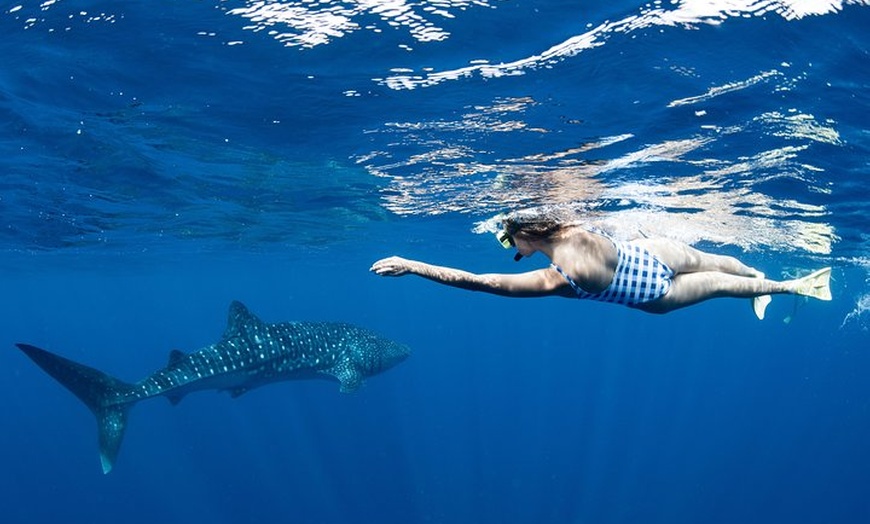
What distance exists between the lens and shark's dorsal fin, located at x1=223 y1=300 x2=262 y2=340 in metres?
14.7

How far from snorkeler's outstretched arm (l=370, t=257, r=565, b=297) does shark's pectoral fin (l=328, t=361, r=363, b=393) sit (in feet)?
31.1

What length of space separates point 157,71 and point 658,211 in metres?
14.6

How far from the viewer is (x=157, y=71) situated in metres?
9.31

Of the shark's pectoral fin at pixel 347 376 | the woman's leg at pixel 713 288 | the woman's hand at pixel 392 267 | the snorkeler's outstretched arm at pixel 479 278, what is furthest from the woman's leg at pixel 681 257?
the shark's pectoral fin at pixel 347 376

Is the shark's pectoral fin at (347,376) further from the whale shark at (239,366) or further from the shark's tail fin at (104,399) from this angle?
the shark's tail fin at (104,399)

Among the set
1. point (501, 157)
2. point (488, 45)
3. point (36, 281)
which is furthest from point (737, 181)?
point (36, 281)

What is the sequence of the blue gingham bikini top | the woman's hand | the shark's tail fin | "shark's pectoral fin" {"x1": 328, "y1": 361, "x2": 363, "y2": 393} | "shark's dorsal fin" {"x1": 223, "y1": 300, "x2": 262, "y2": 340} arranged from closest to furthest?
1. the woman's hand
2. the blue gingham bikini top
3. the shark's tail fin
4. "shark's dorsal fin" {"x1": 223, "y1": 300, "x2": 262, "y2": 340}
5. "shark's pectoral fin" {"x1": 328, "y1": 361, "x2": 363, "y2": 393}

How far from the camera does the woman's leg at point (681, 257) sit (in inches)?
278

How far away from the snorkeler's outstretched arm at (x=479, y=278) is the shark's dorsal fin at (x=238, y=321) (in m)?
9.72

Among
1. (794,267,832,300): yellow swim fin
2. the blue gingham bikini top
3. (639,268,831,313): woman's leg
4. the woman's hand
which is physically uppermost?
the woman's hand

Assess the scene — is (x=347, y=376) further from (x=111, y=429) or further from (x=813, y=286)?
(x=813, y=286)

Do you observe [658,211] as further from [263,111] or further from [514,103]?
[263,111]

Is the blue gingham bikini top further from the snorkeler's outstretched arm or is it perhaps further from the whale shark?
the whale shark

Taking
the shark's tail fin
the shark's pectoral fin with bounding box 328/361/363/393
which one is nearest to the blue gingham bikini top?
the shark's pectoral fin with bounding box 328/361/363/393
